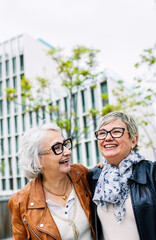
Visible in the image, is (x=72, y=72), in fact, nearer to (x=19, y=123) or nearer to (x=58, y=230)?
(x=58, y=230)

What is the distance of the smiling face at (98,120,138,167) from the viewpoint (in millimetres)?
2043

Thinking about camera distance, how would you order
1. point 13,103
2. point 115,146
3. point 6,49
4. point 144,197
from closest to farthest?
1. point 144,197
2. point 115,146
3. point 13,103
4. point 6,49

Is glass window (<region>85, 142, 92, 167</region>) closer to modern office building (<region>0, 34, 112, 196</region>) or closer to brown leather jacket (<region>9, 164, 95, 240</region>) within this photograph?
modern office building (<region>0, 34, 112, 196</region>)

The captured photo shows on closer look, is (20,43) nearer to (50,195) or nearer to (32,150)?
(32,150)

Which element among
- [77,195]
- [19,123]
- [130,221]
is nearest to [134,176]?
[130,221]

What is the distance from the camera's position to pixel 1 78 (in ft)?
123

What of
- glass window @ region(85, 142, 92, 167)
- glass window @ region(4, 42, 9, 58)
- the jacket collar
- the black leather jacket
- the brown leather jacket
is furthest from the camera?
glass window @ region(4, 42, 9, 58)

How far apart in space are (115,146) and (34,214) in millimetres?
988

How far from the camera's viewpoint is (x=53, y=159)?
241cm

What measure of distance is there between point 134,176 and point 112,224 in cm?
45

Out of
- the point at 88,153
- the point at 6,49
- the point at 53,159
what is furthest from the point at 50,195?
the point at 6,49

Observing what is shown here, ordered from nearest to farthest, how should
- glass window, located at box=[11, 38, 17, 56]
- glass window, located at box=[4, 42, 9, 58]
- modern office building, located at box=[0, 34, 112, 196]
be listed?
modern office building, located at box=[0, 34, 112, 196] → glass window, located at box=[11, 38, 17, 56] → glass window, located at box=[4, 42, 9, 58]

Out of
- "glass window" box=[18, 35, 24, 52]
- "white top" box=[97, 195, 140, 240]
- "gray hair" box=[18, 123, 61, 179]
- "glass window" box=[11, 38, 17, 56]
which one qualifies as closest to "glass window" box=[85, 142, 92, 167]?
"glass window" box=[18, 35, 24, 52]

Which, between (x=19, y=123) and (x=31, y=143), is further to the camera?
(x=19, y=123)
